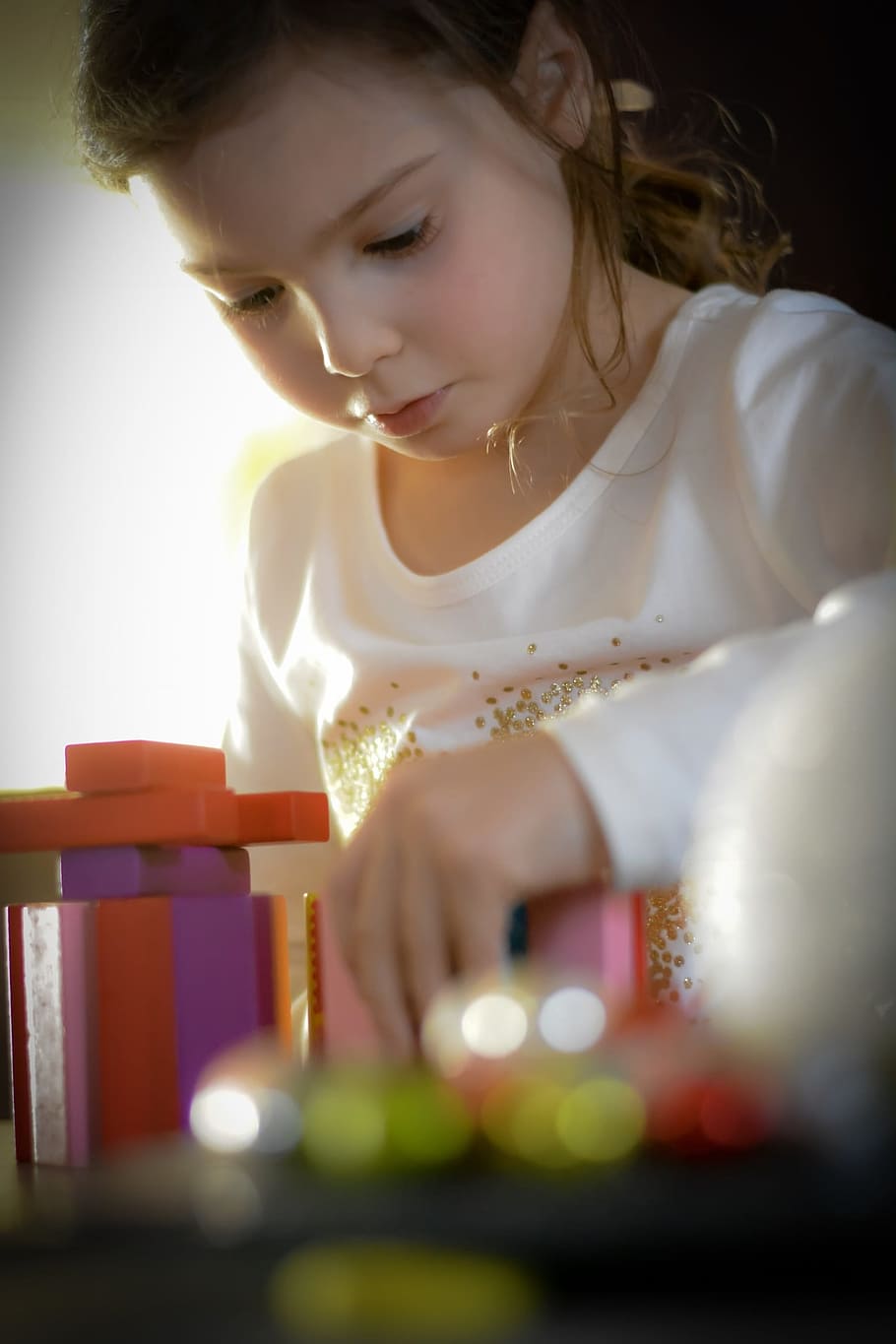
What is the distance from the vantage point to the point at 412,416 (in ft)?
1.67

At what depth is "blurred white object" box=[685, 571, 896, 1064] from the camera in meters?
0.27

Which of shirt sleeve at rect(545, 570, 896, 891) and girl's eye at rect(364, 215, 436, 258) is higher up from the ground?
girl's eye at rect(364, 215, 436, 258)

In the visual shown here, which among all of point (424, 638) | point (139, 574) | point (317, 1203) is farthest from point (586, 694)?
point (317, 1203)

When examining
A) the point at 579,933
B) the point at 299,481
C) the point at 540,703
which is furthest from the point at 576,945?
the point at 299,481

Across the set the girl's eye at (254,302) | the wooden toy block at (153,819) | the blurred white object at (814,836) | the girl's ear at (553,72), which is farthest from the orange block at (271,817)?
the girl's ear at (553,72)

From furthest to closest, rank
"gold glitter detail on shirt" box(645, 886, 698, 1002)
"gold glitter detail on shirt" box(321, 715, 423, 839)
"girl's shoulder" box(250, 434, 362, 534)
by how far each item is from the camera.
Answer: "girl's shoulder" box(250, 434, 362, 534) → "gold glitter detail on shirt" box(321, 715, 423, 839) → "gold glitter detail on shirt" box(645, 886, 698, 1002)

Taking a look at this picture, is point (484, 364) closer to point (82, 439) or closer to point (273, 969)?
point (82, 439)

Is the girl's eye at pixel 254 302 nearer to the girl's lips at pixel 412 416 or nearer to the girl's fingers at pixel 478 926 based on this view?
the girl's lips at pixel 412 416

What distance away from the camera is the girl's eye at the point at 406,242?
45 centimetres

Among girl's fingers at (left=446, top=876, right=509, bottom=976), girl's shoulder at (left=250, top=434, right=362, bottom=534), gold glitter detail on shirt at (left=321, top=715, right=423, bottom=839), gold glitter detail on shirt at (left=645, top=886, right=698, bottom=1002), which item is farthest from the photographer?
girl's shoulder at (left=250, top=434, right=362, bottom=534)

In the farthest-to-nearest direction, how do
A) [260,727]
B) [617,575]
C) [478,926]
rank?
[260,727]
[617,575]
[478,926]

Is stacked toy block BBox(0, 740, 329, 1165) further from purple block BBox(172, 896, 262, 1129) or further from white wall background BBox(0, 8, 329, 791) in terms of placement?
white wall background BBox(0, 8, 329, 791)

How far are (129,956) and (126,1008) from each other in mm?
13

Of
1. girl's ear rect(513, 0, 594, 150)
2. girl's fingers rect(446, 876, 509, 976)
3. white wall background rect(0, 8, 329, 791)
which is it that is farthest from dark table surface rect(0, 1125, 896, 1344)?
girl's ear rect(513, 0, 594, 150)
